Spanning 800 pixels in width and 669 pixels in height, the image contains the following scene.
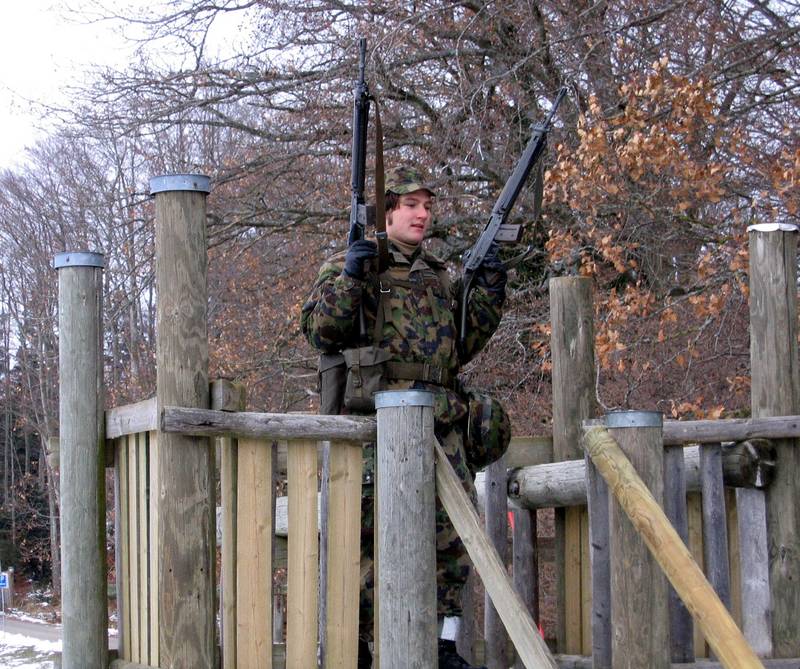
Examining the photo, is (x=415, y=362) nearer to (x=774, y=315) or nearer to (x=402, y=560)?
(x=402, y=560)

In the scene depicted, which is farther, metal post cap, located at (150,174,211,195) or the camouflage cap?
the camouflage cap

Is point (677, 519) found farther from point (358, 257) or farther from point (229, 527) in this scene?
point (229, 527)

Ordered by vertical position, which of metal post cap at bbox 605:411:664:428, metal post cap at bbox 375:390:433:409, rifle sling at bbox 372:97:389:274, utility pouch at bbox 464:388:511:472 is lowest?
utility pouch at bbox 464:388:511:472

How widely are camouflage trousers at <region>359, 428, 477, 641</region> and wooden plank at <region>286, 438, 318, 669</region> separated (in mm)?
318

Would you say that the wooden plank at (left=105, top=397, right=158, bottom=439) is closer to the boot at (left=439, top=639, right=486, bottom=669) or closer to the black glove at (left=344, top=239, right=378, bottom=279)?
the black glove at (left=344, top=239, right=378, bottom=279)

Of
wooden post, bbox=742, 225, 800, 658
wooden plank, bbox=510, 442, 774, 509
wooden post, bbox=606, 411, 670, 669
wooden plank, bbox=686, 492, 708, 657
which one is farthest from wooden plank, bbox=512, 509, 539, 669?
wooden post, bbox=606, 411, 670, 669

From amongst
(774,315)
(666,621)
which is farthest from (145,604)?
(774,315)

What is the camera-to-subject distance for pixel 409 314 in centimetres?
459

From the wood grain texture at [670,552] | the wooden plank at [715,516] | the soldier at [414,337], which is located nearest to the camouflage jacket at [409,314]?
the soldier at [414,337]

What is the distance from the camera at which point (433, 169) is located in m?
13.0

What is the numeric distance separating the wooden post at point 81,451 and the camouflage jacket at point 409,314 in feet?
3.00

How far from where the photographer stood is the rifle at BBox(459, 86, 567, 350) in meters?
4.78

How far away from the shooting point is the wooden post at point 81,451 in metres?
4.65

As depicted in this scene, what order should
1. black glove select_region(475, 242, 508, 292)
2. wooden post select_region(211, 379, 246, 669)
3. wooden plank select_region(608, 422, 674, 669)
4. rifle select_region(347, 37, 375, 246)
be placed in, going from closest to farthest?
wooden plank select_region(608, 422, 674, 669), wooden post select_region(211, 379, 246, 669), rifle select_region(347, 37, 375, 246), black glove select_region(475, 242, 508, 292)
